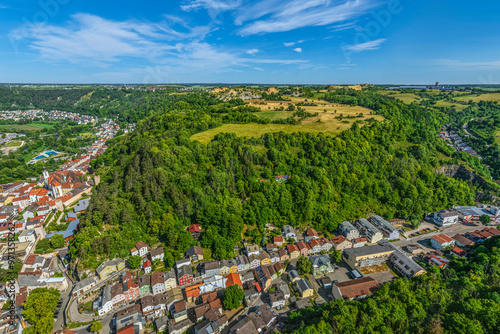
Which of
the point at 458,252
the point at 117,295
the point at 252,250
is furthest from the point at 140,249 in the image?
the point at 458,252

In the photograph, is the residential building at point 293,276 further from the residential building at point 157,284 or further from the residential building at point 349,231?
the residential building at point 157,284

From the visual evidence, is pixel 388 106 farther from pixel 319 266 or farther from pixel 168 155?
pixel 168 155

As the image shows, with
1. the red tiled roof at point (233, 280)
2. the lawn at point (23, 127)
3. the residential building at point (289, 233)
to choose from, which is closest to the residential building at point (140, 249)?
the red tiled roof at point (233, 280)

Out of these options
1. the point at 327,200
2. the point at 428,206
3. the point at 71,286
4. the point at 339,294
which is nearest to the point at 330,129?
the point at 327,200

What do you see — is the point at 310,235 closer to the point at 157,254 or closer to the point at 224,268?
the point at 224,268

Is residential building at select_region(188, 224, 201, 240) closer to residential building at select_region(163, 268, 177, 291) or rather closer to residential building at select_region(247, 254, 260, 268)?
residential building at select_region(163, 268, 177, 291)

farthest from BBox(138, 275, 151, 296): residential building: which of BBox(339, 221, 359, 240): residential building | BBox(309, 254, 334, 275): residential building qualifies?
BBox(339, 221, 359, 240): residential building
